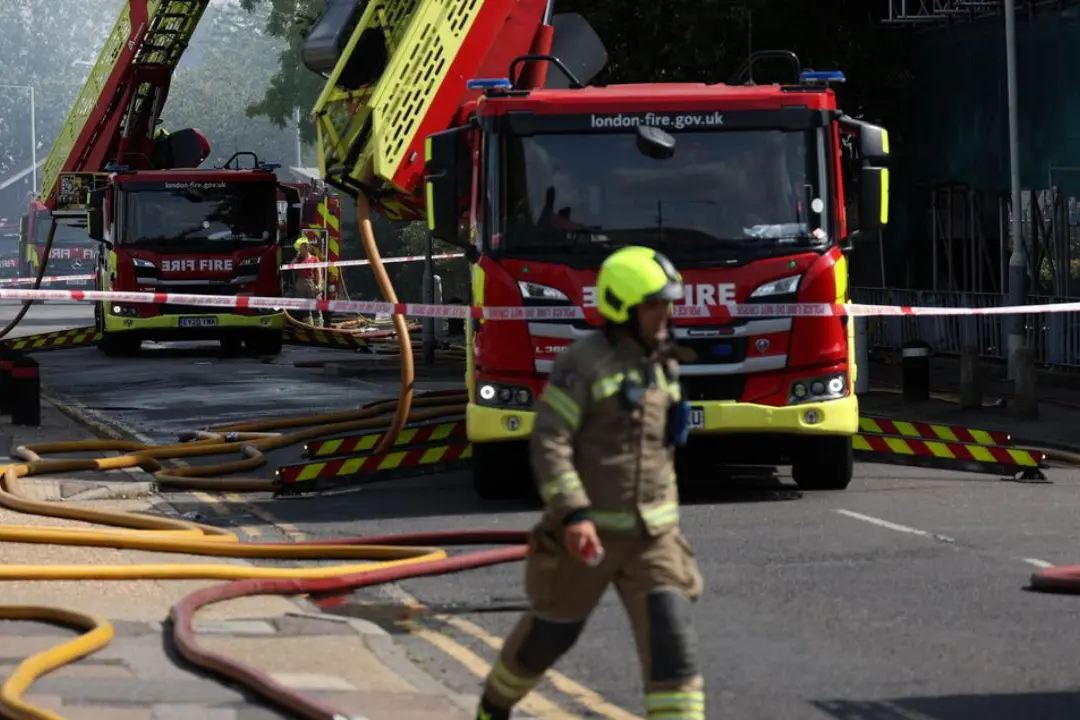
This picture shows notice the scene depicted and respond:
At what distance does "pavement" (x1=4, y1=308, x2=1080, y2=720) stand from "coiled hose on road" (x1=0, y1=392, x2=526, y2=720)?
170mm

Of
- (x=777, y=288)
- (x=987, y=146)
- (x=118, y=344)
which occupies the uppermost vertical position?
(x=987, y=146)

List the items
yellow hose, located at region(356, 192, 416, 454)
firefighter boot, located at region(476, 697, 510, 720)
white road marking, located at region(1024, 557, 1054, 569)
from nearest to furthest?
firefighter boot, located at region(476, 697, 510, 720) < white road marking, located at region(1024, 557, 1054, 569) < yellow hose, located at region(356, 192, 416, 454)

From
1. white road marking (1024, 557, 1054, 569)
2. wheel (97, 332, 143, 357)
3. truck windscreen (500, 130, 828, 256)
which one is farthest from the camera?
wheel (97, 332, 143, 357)

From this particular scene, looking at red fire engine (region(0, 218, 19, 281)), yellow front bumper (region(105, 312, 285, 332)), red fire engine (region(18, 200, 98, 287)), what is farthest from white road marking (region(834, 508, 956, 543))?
red fire engine (region(0, 218, 19, 281))

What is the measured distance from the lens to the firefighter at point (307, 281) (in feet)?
137

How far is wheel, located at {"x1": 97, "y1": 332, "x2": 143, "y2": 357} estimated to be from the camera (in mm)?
33312

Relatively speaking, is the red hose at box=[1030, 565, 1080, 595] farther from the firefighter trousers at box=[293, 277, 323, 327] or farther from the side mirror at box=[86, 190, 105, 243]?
the firefighter trousers at box=[293, 277, 323, 327]

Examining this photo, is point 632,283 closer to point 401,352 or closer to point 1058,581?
point 1058,581

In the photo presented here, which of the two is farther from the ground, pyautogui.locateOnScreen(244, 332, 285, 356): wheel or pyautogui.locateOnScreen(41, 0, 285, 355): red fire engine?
pyautogui.locateOnScreen(41, 0, 285, 355): red fire engine

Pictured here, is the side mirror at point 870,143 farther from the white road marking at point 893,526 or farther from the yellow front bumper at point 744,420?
the white road marking at point 893,526

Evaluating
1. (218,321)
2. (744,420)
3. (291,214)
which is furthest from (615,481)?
(291,214)

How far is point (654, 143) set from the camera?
14.0m

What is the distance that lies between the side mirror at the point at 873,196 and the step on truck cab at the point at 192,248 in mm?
18431

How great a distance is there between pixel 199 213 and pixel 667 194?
19332 millimetres
